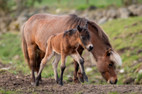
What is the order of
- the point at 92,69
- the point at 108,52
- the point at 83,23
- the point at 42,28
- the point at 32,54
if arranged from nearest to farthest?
the point at 83,23, the point at 108,52, the point at 42,28, the point at 32,54, the point at 92,69

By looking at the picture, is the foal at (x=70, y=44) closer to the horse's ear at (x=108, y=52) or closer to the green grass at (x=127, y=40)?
the horse's ear at (x=108, y=52)

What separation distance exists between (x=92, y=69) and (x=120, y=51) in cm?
209

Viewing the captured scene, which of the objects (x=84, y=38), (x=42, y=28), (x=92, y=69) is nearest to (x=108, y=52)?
(x=84, y=38)

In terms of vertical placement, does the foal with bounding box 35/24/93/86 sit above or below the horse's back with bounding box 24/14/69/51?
below

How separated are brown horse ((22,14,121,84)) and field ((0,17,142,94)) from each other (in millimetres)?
594

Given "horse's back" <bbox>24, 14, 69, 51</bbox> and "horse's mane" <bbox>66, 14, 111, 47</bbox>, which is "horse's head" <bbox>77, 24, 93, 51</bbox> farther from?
"horse's back" <bbox>24, 14, 69, 51</bbox>

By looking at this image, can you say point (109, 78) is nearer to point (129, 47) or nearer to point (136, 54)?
point (136, 54)

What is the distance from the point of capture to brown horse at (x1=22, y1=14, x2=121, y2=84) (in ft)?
26.4

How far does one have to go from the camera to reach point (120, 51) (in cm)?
1415

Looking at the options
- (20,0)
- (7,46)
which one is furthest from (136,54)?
(20,0)

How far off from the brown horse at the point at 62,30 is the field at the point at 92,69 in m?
0.59

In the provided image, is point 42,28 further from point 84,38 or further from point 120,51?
point 120,51

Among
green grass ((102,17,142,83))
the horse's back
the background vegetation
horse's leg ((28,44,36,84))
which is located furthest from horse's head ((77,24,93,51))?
green grass ((102,17,142,83))

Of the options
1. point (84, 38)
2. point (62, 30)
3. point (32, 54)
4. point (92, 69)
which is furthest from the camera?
point (92, 69)
